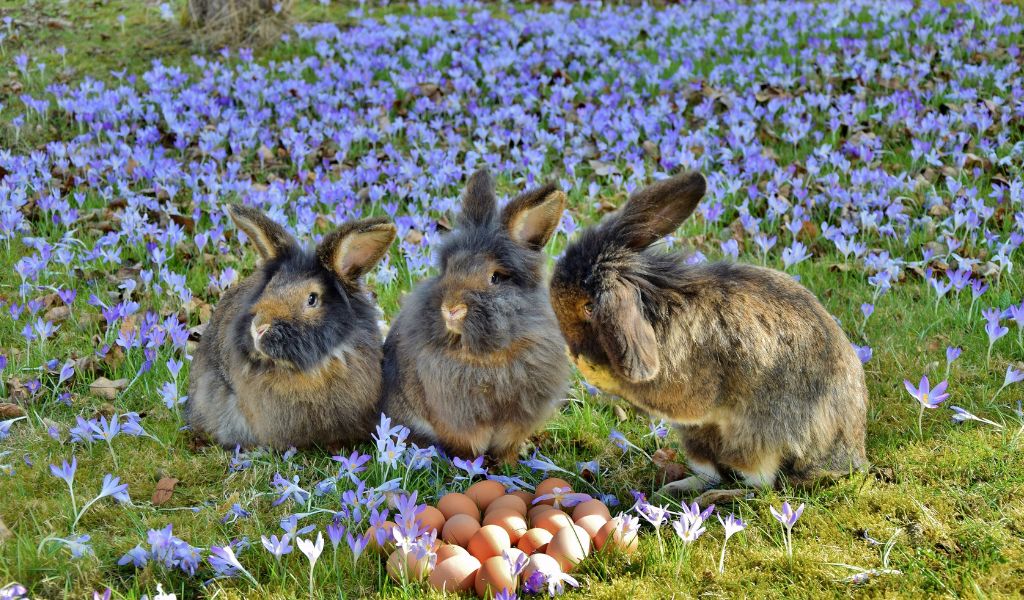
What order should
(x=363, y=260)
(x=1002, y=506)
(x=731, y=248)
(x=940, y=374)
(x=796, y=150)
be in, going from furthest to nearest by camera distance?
(x=796, y=150) → (x=731, y=248) → (x=940, y=374) → (x=363, y=260) → (x=1002, y=506)

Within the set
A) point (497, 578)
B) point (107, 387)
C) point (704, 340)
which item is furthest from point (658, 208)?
point (107, 387)

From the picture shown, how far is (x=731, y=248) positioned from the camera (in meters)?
5.62

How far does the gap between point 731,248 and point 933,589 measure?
2716mm

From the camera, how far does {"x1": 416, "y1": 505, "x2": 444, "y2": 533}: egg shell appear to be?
359 cm

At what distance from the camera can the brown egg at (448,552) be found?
3.42m

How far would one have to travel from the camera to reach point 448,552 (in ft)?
11.3

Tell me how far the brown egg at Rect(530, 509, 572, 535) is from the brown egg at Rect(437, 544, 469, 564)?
353mm

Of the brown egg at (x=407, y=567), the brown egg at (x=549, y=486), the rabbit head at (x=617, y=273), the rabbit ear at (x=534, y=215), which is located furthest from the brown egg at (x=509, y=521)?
the rabbit ear at (x=534, y=215)

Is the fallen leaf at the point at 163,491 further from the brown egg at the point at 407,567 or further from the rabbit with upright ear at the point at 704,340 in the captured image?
the rabbit with upright ear at the point at 704,340

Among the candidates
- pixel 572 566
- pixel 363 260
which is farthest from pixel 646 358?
pixel 363 260

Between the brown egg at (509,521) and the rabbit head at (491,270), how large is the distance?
698 mm

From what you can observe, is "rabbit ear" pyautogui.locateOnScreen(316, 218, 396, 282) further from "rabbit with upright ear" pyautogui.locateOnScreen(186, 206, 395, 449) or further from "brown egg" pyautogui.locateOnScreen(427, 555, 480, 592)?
"brown egg" pyautogui.locateOnScreen(427, 555, 480, 592)

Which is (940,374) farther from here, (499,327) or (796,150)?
(796,150)

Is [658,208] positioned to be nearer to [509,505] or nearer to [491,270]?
[491,270]
